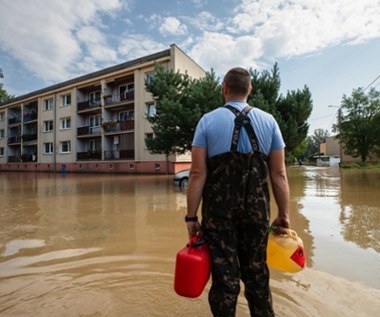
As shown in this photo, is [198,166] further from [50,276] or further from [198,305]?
[50,276]

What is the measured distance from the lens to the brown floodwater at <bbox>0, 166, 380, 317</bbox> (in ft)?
8.82

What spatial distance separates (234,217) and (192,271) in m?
Result: 0.46

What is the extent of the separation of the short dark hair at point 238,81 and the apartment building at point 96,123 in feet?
72.3

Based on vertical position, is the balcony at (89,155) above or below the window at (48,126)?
below

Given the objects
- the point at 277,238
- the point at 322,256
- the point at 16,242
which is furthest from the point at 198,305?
the point at 16,242

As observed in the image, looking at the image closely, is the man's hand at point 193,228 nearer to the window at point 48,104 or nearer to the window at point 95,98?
the window at point 95,98

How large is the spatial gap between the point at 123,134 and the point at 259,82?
1682 cm

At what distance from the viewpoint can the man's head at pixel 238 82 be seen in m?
2.08

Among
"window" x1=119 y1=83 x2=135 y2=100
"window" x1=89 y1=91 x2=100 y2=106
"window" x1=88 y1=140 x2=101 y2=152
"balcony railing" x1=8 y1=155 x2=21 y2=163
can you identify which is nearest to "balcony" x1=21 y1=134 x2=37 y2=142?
"balcony railing" x1=8 y1=155 x2=21 y2=163

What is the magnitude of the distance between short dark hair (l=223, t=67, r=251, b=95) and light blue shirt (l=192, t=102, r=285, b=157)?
105 mm

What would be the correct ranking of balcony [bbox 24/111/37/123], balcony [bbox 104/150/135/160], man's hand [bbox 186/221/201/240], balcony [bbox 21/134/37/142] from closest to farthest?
man's hand [bbox 186/221/201/240] → balcony [bbox 104/150/135/160] → balcony [bbox 21/134/37/142] → balcony [bbox 24/111/37/123]

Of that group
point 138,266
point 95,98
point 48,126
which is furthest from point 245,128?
point 48,126

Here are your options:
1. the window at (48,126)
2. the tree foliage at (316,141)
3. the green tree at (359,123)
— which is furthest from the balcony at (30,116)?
the tree foliage at (316,141)

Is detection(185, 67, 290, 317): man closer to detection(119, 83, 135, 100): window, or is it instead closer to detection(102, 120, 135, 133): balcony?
detection(102, 120, 135, 133): balcony
